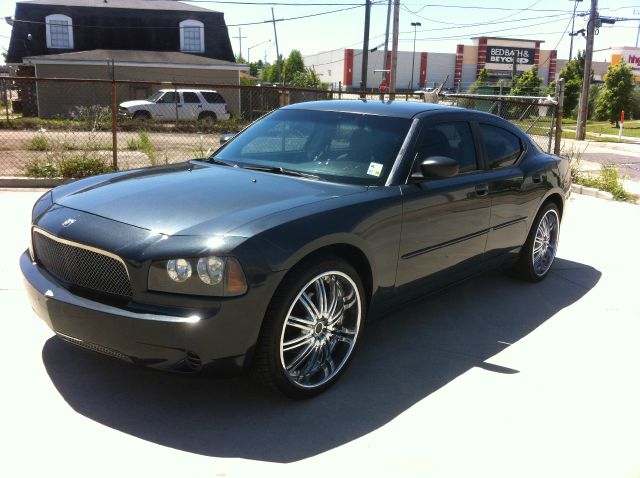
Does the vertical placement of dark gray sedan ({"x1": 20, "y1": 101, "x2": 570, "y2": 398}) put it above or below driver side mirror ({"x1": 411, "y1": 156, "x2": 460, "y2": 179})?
below

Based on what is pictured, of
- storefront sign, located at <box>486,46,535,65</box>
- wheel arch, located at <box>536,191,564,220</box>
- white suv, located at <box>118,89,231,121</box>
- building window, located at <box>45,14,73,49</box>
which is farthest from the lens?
storefront sign, located at <box>486,46,535,65</box>

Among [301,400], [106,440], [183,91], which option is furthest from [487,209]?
[183,91]

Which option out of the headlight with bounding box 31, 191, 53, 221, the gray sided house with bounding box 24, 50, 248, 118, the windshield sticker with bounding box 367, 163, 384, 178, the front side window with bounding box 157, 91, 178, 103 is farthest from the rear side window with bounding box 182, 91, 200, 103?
the windshield sticker with bounding box 367, 163, 384, 178

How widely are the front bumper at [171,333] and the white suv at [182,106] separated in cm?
2419

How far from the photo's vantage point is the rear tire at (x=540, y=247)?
5848 millimetres

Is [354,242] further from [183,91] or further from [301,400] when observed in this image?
[183,91]

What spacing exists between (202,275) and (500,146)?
3219mm

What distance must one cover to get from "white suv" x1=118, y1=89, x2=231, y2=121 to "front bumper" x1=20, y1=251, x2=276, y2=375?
79.4 feet

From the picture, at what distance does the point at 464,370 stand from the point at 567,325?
135cm

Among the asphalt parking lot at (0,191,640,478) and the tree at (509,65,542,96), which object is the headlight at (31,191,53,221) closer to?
the asphalt parking lot at (0,191,640,478)

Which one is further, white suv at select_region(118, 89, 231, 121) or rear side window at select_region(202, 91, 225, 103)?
rear side window at select_region(202, 91, 225, 103)

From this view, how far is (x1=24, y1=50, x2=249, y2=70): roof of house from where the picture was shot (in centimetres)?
3169

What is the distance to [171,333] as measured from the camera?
3.02 metres

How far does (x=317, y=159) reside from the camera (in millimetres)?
4418
